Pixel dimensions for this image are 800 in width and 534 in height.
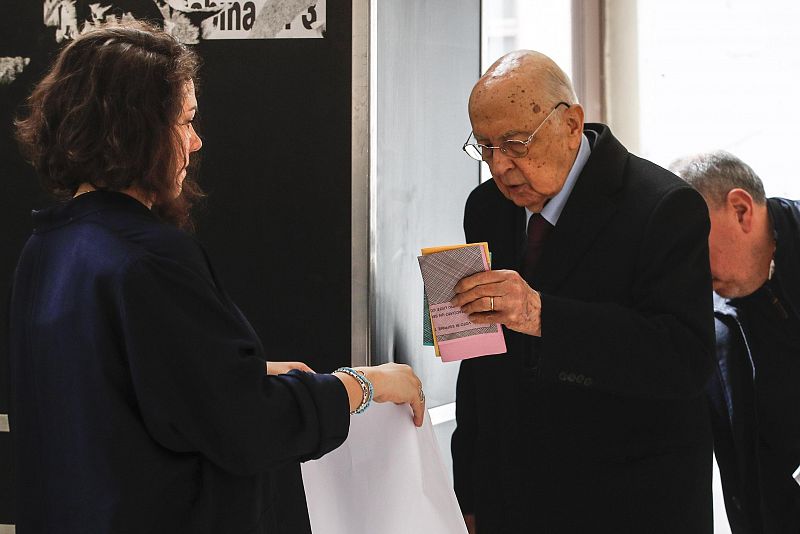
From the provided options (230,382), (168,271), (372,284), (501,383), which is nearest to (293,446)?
(230,382)

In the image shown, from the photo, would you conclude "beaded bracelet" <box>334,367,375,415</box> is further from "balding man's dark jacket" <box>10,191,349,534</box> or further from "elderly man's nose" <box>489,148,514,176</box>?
"elderly man's nose" <box>489,148,514,176</box>

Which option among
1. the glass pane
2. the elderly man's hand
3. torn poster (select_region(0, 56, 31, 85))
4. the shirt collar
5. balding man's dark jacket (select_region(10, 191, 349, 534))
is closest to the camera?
balding man's dark jacket (select_region(10, 191, 349, 534))

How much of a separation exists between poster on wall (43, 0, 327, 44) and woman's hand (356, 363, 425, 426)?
0.88 m


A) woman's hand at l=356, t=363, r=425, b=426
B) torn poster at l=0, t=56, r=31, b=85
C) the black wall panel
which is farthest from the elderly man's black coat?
torn poster at l=0, t=56, r=31, b=85

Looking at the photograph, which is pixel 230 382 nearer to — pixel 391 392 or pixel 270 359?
pixel 391 392

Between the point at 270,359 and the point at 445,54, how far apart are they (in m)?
0.95

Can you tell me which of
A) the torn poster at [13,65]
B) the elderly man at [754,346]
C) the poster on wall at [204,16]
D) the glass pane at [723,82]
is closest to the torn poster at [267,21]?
the poster on wall at [204,16]

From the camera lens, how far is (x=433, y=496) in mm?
1720

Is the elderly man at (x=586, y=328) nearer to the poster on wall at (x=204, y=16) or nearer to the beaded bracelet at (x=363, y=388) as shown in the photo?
the beaded bracelet at (x=363, y=388)

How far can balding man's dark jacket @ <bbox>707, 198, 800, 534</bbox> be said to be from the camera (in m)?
2.05

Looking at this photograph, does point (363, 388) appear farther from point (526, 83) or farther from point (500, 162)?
point (526, 83)

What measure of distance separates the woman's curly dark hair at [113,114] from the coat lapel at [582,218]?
2.55ft

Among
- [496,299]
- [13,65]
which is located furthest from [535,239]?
[13,65]

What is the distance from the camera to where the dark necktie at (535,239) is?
6.00 ft
